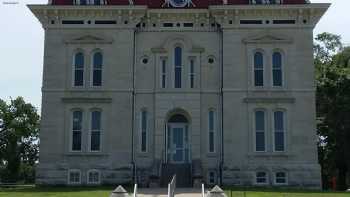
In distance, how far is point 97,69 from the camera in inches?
1467

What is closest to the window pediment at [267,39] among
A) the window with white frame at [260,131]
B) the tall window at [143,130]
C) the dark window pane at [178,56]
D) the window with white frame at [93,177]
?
the dark window pane at [178,56]

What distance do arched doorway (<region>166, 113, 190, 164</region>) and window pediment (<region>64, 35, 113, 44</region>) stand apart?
6.27 m

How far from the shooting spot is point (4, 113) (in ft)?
221

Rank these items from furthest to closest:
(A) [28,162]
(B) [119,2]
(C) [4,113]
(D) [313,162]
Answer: (A) [28,162]
(C) [4,113]
(B) [119,2]
(D) [313,162]

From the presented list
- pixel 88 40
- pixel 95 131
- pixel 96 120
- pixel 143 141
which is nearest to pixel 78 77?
pixel 88 40

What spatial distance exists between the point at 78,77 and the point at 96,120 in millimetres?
2950

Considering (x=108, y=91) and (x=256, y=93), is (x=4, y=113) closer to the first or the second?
(x=108, y=91)

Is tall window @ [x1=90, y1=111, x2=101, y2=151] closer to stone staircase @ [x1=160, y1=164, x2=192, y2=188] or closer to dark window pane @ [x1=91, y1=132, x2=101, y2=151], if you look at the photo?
dark window pane @ [x1=91, y1=132, x2=101, y2=151]

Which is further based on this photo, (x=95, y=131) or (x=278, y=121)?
(x=95, y=131)

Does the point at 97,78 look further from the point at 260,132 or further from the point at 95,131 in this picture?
the point at 260,132

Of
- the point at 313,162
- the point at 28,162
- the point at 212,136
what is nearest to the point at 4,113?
the point at 28,162

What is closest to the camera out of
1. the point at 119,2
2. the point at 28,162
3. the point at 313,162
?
the point at 313,162

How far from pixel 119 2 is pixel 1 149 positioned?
35632 mm

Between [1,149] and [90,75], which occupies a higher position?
[90,75]
